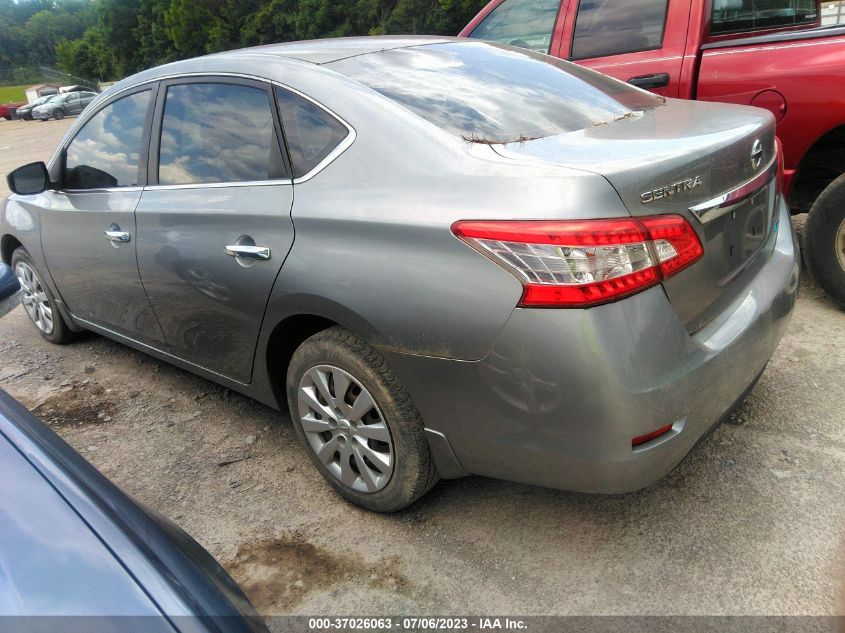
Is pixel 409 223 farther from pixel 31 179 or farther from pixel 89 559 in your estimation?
pixel 31 179

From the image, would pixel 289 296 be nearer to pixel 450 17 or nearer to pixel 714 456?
pixel 714 456

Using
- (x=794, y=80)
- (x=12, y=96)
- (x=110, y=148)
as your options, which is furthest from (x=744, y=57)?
(x=12, y=96)

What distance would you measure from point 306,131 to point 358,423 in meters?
1.05

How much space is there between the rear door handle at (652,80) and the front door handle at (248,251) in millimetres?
2619

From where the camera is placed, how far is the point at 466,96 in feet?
7.95

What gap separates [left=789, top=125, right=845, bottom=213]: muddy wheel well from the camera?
3619 mm

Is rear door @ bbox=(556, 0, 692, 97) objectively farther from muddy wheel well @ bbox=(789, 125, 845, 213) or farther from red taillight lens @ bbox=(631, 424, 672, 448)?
red taillight lens @ bbox=(631, 424, 672, 448)

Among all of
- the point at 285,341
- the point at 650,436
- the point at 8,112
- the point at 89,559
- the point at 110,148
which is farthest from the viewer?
the point at 8,112

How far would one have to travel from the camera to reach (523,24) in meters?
4.67

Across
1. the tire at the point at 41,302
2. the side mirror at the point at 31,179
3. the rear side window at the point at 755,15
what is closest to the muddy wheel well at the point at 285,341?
the side mirror at the point at 31,179

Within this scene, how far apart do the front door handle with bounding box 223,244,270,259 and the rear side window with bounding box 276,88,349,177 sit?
0.30m

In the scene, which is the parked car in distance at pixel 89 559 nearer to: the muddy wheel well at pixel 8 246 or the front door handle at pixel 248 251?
the front door handle at pixel 248 251

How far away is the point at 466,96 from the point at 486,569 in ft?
5.25

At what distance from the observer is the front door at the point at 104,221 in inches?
126
